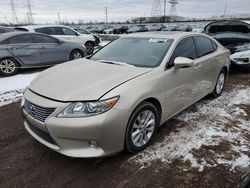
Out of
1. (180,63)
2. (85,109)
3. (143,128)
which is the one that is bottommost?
(143,128)

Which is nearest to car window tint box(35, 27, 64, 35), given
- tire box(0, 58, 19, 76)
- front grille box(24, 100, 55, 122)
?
tire box(0, 58, 19, 76)

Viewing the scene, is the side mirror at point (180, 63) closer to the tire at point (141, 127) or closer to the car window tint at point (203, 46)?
the tire at point (141, 127)

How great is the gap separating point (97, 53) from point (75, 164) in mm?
2122

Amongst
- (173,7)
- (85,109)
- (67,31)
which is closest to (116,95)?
(85,109)

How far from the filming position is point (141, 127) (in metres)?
2.96

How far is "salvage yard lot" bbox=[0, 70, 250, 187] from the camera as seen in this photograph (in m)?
2.54

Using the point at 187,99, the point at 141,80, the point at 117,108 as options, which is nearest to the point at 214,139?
the point at 187,99

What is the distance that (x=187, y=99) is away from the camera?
12.5ft

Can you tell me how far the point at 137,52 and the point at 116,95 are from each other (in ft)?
4.35

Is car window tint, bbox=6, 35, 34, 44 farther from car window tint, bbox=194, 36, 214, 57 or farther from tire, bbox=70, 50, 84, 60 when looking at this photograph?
car window tint, bbox=194, 36, 214, 57

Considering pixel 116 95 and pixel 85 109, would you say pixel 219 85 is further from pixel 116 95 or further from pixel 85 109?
pixel 85 109

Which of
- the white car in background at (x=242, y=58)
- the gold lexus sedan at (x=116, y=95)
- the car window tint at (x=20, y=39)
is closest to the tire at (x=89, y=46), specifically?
the car window tint at (x=20, y=39)

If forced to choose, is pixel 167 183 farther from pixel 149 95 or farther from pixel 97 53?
pixel 97 53

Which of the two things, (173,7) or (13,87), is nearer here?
(13,87)
